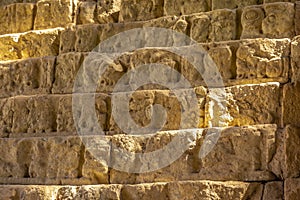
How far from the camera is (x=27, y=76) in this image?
9508 millimetres

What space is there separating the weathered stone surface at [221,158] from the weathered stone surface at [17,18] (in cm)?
276

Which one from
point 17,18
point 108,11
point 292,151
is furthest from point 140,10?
point 292,151

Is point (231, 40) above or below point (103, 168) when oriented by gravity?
above

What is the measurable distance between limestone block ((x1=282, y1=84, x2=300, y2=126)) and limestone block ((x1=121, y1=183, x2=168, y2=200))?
1.43 m

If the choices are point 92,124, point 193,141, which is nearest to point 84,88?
point 92,124

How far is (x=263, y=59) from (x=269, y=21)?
47cm

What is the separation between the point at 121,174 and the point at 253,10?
2.31m

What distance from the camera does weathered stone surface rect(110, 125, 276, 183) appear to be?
25.5ft

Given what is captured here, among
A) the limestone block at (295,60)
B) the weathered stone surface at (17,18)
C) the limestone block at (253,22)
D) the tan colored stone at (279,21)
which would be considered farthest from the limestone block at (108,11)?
the limestone block at (295,60)

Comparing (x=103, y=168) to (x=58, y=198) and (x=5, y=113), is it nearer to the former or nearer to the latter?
(x=58, y=198)

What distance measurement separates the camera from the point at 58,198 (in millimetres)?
8539

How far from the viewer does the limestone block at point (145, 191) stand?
8078 millimetres

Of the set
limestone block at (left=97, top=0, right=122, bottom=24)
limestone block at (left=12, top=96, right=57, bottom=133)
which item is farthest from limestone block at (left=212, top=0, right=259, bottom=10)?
limestone block at (left=12, top=96, right=57, bottom=133)

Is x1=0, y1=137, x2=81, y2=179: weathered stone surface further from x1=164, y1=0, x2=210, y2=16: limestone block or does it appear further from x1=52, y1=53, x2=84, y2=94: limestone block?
x1=164, y1=0, x2=210, y2=16: limestone block
